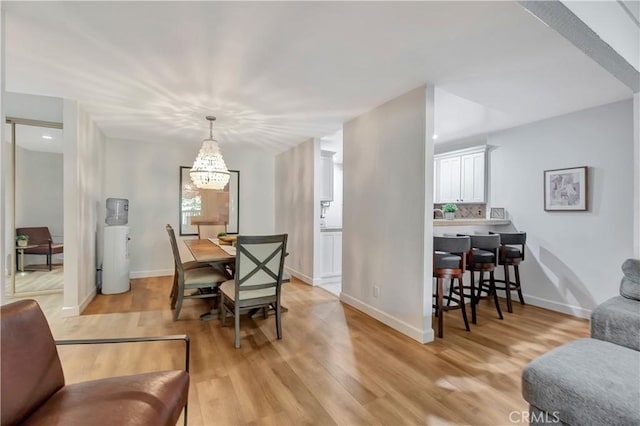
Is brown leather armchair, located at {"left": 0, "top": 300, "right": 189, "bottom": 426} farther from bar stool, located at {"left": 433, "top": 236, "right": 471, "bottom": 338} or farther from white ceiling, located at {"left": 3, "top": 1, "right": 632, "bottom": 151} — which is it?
bar stool, located at {"left": 433, "top": 236, "right": 471, "bottom": 338}

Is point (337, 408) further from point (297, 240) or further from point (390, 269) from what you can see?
point (297, 240)

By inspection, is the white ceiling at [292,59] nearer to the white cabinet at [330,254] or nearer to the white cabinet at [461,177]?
the white cabinet at [461,177]

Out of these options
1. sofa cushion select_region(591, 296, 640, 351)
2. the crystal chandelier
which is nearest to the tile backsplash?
sofa cushion select_region(591, 296, 640, 351)

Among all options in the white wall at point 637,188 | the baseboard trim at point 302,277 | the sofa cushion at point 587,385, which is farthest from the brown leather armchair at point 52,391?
the baseboard trim at point 302,277

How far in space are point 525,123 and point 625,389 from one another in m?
3.58

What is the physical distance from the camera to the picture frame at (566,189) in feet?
10.7

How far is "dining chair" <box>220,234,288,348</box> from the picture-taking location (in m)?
2.47

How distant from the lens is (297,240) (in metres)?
5.09

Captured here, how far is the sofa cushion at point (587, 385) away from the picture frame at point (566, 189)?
8.04 feet

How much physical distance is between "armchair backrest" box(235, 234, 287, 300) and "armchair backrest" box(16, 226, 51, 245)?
3999 millimetres

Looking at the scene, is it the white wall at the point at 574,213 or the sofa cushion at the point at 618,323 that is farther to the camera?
the white wall at the point at 574,213

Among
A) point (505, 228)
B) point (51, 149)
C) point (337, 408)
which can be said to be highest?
point (51, 149)

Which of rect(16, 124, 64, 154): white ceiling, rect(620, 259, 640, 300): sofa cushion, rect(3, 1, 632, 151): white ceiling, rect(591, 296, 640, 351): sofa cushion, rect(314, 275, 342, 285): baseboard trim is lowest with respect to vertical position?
rect(314, 275, 342, 285): baseboard trim

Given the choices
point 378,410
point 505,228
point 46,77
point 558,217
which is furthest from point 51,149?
point 558,217
